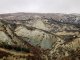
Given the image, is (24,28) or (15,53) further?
(24,28)

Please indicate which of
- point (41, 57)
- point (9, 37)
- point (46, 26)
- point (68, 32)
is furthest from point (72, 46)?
point (46, 26)

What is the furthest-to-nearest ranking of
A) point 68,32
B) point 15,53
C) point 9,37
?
1. point 68,32
2. point 9,37
3. point 15,53

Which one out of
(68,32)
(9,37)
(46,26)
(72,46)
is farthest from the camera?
(46,26)

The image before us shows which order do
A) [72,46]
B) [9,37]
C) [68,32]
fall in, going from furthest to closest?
1. [68,32]
2. [72,46]
3. [9,37]

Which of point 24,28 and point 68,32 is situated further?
point 68,32

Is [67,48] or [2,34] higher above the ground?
[2,34]

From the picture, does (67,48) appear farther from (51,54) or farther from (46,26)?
(46,26)

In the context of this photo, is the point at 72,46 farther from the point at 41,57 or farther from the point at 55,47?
the point at 41,57

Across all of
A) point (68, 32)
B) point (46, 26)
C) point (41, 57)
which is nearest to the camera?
point (41, 57)

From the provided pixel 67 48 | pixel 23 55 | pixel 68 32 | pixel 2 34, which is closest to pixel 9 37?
pixel 2 34
